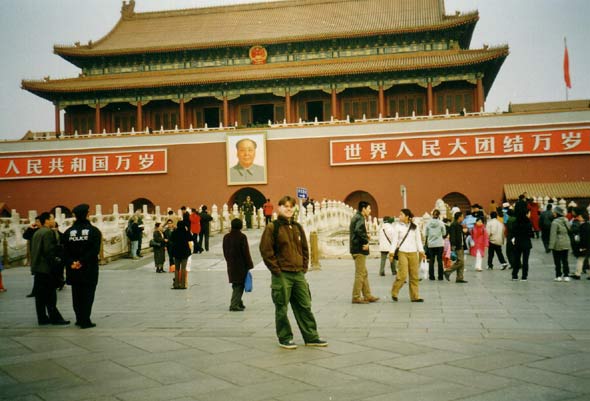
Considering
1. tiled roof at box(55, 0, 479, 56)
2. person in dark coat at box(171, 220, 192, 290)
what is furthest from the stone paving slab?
tiled roof at box(55, 0, 479, 56)

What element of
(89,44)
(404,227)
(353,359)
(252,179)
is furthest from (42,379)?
(89,44)

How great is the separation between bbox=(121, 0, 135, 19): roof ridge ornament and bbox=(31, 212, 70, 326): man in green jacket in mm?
29909

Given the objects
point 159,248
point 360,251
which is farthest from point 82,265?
point 159,248

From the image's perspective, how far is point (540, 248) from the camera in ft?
50.2

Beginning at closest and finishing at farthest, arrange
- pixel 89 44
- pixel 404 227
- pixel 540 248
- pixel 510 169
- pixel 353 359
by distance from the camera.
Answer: pixel 353 359
pixel 404 227
pixel 540 248
pixel 510 169
pixel 89 44

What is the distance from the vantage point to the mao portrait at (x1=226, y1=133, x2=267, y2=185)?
27.2 meters

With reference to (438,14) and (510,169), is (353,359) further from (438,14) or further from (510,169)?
(438,14)

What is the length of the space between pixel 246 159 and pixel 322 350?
73.0ft

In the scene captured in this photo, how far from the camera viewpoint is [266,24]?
106 ft

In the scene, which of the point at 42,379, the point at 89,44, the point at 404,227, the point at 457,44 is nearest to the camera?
the point at 42,379

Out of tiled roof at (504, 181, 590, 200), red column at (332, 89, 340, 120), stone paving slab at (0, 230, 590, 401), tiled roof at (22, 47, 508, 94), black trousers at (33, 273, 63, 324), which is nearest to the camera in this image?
stone paving slab at (0, 230, 590, 401)

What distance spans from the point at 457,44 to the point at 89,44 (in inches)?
725

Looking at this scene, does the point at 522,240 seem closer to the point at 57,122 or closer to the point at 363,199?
the point at 363,199

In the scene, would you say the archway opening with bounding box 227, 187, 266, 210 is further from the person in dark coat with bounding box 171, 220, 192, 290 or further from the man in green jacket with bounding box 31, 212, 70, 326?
the man in green jacket with bounding box 31, 212, 70, 326
